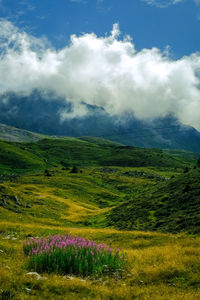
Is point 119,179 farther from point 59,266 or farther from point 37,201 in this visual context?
point 59,266

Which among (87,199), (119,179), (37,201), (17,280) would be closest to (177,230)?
(17,280)

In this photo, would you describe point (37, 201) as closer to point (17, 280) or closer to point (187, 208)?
point (187, 208)

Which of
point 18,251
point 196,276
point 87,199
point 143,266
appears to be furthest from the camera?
point 87,199

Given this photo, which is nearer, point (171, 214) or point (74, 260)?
point (74, 260)

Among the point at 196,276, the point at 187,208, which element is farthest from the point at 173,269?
the point at 187,208

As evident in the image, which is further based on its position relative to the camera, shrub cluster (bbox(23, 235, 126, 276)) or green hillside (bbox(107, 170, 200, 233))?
green hillside (bbox(107, 170, 200, 233))

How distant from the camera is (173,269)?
42.7 ft

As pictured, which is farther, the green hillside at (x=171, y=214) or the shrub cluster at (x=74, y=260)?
the green hillside at (x=171, y=214)

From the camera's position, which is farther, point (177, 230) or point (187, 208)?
point (187, 208)

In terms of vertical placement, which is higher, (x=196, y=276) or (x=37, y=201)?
(x=196, y=276)

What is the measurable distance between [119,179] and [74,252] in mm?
166809

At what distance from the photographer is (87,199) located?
337 ft

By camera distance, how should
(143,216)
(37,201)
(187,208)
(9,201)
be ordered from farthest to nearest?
(37,201) < (9,201) < (143,216) < (187,208)

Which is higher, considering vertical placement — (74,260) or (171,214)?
(74,260)
